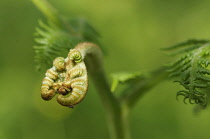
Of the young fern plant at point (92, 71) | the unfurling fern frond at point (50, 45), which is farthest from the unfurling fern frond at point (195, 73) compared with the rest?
the unfurling fern frond at point (50, 45)

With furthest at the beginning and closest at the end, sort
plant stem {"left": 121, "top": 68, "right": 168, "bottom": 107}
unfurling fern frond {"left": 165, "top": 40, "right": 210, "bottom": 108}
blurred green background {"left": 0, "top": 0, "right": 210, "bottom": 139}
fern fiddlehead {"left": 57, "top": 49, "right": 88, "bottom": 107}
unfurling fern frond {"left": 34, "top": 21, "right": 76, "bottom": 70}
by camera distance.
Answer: blurred green background {"left": 0, "top": 0, "right": 210, "bottom": 139}
plant stem {"left": 121, "top": 68, "right": 168, "bottom": 107}
unfurling fern frond {"left": 34, "top": 21, "right": 76, "bottom": 70}
unfurling fern frond {"left": 165, "top": 40, "right": 210, "bottom": 108}
fern fiddlehead {"left": 57, "top": 49, "right": 88, "bottom": 107}

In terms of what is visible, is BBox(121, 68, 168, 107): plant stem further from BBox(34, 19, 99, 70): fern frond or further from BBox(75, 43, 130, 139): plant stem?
BBox(34, 19, 99, 70): fern frond

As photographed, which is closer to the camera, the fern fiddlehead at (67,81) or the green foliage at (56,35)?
the fern fiddlehead at (67,81)

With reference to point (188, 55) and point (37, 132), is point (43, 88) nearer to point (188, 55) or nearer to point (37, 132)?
point (188, 55)

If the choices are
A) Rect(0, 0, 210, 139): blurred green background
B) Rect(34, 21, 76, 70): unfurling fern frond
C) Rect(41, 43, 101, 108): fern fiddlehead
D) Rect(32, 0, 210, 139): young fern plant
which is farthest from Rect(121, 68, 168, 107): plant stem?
Rect(0, 0, 210, 139): blurred green background

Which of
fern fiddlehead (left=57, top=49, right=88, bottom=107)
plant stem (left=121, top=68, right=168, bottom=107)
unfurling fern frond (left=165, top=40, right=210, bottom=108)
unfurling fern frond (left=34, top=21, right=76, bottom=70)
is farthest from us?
plant stem (left=121, top=68, right=168, bottom=107)

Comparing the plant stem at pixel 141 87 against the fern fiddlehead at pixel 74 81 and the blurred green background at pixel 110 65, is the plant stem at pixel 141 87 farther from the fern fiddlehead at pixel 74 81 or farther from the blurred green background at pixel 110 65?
the blurred green background at pixel 110 65

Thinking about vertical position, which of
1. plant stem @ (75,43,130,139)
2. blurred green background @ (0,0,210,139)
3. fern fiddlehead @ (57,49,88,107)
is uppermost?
blurred green background @ (0,0,210,139)
